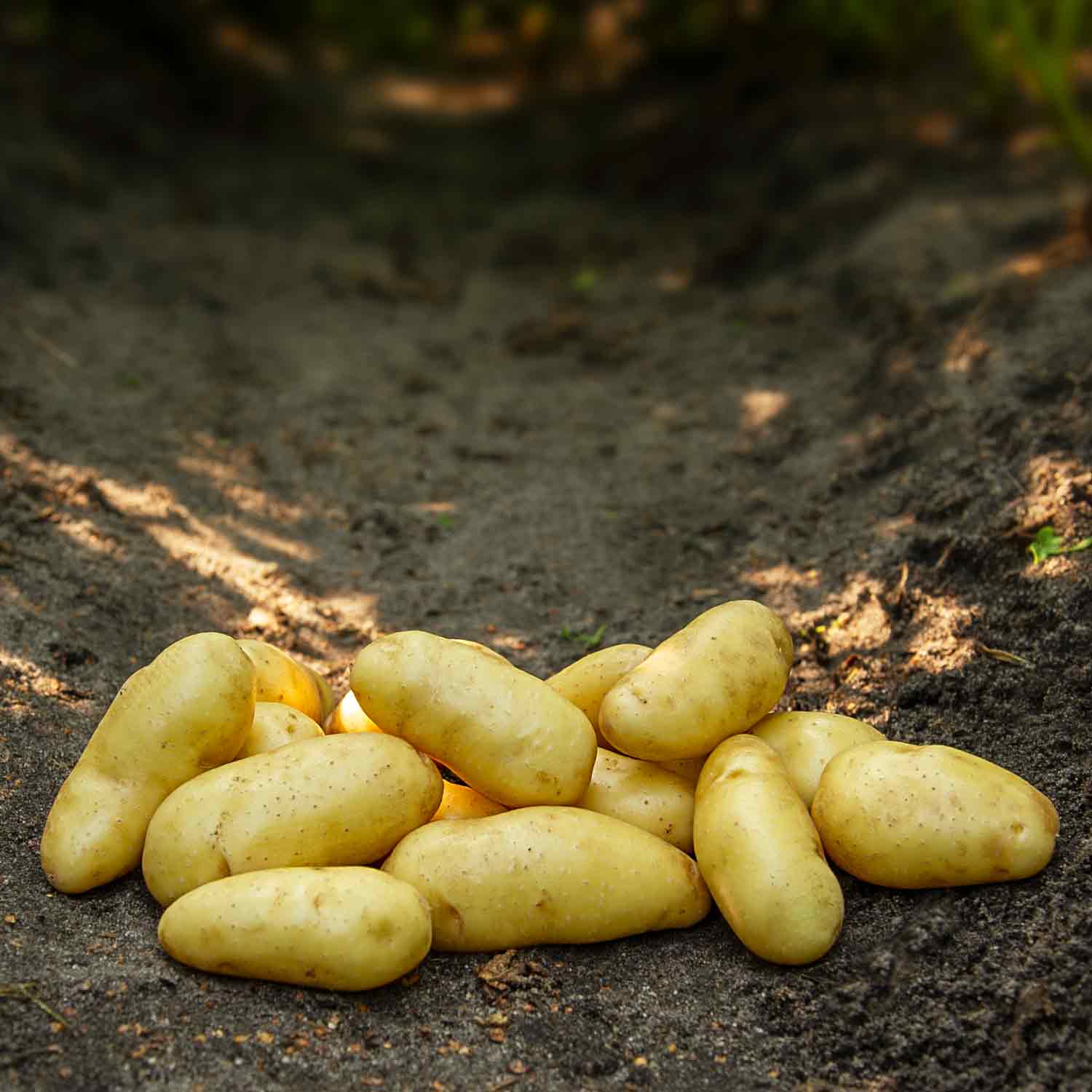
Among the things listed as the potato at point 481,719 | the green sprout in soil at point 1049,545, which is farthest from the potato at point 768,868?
the green sprout in soil at point 1049,545

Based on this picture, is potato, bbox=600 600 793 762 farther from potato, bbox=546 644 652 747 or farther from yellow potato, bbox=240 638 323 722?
yellow potato, bbox=240 638 323 722

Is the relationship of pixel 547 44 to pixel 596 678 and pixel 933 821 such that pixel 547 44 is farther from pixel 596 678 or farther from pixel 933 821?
pixel 933 821

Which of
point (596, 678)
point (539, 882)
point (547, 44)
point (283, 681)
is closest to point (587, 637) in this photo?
point (596, 678)

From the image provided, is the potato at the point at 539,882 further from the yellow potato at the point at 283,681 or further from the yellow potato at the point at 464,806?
the yellow potato at the point at 283,681

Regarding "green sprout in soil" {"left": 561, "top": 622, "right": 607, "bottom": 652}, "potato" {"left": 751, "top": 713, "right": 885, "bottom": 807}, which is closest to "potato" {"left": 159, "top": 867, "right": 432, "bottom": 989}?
"potato" {"left": 751, "top": 713, "right": 885, "bottom": 807}

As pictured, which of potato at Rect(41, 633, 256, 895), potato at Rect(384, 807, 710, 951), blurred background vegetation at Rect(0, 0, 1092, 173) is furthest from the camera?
blurred background vegetation at Rect(0, 0, 1092, 173)

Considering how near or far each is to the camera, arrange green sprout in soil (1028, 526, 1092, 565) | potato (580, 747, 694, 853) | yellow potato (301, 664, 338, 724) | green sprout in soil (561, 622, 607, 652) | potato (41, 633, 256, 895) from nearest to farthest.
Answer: potato (41, 633, 256, 895)
potato (580, 747, 694, 853)
yellow potato (301, 664, 338, 724)
green sprout in soil (1028, 526, 1092, 565)
green sprout in soil (561, 622, 607, 652)

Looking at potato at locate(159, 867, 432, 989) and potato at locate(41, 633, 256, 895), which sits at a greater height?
potato at locate(41, 633, 256, 895)
